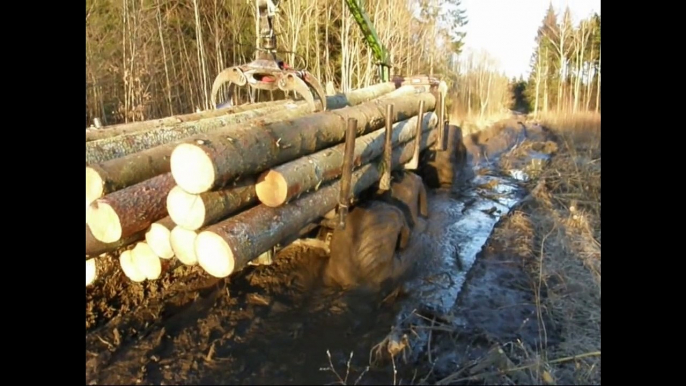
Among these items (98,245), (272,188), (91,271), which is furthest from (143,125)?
(272,188)

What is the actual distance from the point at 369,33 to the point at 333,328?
7.05m

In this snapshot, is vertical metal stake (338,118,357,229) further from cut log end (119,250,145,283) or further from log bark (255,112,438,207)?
cut log end (119,250,145,283)

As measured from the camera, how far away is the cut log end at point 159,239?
369 cm

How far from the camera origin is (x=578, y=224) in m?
7.14

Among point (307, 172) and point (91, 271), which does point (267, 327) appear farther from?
point (91, 271)

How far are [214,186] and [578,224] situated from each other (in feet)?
20.0

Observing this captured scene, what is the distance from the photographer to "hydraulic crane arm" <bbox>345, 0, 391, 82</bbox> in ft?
28.9

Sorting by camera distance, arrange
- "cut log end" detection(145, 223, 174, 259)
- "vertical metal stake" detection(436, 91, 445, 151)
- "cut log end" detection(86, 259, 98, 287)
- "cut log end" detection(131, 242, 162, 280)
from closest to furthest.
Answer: "cut log end" detection(145, 223, 174, 259) < "cut log end" detection(131, 242, 162, 280) < "cut log end" detection(86, 259, 98, 287) < "vertical metal stake" detection(436, 91, 445, 151)

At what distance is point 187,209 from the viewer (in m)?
3.34

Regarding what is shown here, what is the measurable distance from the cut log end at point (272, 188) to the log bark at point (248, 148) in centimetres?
9

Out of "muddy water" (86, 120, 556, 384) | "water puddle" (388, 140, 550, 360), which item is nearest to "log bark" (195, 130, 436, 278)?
"muddy water" (86, 120, 556, 384)

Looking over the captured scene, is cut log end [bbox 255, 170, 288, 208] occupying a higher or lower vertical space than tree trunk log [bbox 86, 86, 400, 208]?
lower

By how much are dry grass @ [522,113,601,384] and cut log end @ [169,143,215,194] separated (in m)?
2.92
